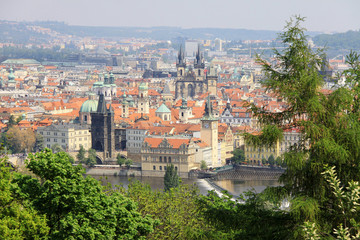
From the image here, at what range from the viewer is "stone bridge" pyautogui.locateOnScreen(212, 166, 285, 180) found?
5281cm

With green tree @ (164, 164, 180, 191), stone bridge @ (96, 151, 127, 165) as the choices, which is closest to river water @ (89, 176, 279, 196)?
green tree @ (164, 164, 180, 191)

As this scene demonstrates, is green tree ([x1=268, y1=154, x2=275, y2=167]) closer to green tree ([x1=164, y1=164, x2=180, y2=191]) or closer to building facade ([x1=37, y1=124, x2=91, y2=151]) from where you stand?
green tree ([x1=164, y1=164, x2=180, y2=191])

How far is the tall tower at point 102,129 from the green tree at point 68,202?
160 feet

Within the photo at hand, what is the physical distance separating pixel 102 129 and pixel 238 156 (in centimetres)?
1017

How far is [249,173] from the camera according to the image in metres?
53.9

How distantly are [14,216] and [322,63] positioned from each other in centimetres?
434

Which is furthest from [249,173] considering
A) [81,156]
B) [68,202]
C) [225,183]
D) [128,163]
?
[68,202]

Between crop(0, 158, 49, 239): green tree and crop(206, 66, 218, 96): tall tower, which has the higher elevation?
crop(0, 158, 49, 239): green tree

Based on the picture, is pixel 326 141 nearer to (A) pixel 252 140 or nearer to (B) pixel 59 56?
(A) pixel 252 140

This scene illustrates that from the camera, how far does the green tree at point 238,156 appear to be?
57219 millimetres

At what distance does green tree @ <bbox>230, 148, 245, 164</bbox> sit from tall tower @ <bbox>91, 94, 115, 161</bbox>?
8402 millimetres

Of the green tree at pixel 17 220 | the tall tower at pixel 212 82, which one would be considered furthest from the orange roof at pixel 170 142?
the green tree at pixel 17 220

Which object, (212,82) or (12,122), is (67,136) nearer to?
(12,122)

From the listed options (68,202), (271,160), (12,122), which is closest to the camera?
(68,202)
